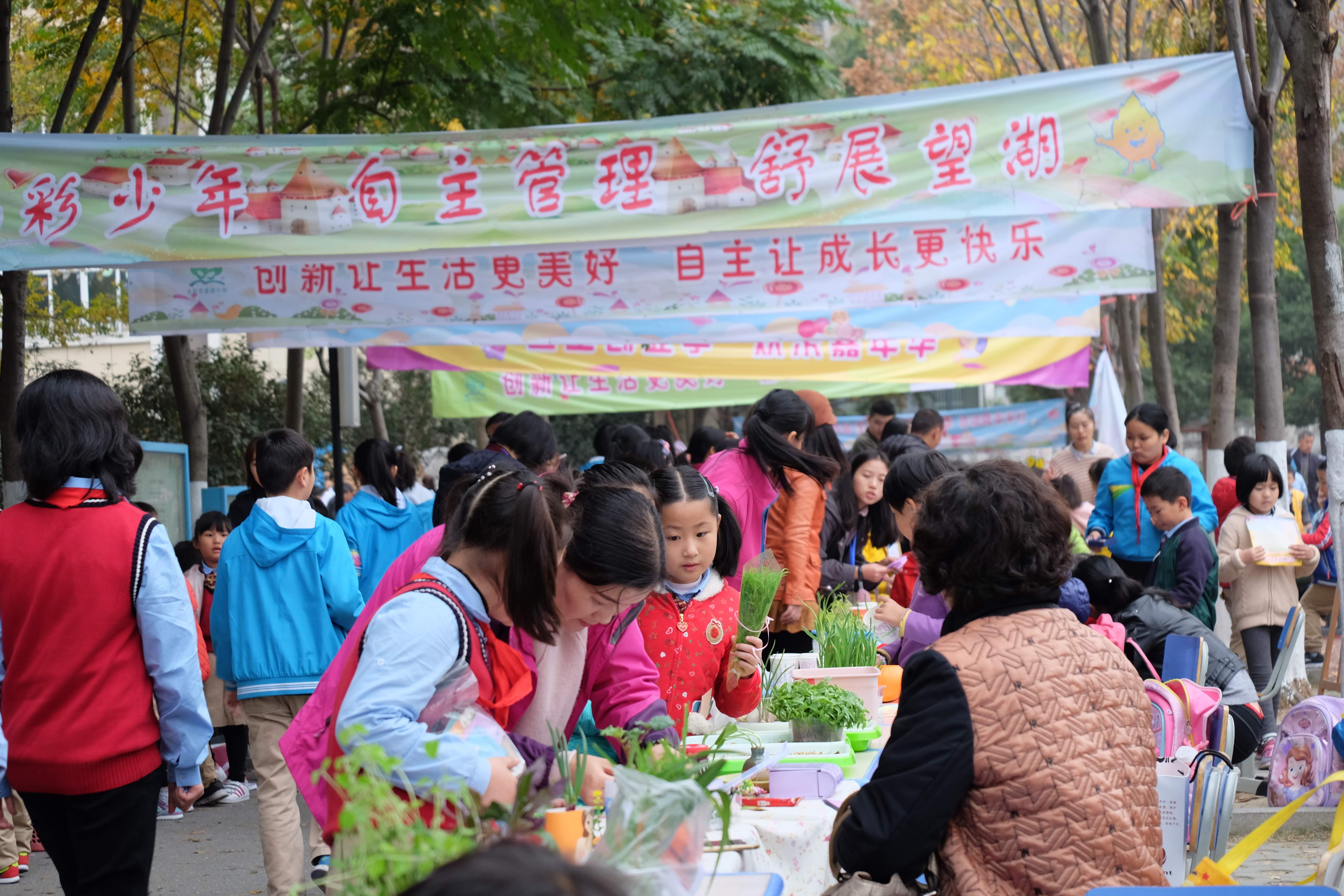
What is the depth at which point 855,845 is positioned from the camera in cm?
207

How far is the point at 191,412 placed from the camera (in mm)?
8523

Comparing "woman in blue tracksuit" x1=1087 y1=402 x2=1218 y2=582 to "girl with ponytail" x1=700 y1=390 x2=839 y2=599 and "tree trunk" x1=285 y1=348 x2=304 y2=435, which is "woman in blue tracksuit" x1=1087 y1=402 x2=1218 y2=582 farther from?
"tree trunk" x1=285 y1=348 x2=304 y2=435

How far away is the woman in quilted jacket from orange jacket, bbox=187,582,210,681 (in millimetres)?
1702

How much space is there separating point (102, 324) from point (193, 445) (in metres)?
5.38

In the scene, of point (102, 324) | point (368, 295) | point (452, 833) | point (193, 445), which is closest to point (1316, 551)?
point (368, 295)

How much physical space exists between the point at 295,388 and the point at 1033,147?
6978 millimetres

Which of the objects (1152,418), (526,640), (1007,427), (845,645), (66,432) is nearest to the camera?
(526,640)

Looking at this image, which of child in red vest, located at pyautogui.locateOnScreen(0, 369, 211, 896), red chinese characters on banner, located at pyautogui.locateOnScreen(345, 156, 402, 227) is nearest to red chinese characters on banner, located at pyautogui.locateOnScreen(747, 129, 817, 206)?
red chinese characters on banner, located at pyautogui.locateOnScreen(345, 156, 402, 227)

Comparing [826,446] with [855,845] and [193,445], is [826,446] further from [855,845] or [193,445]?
[193,445]

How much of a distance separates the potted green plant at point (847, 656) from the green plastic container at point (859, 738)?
194mm

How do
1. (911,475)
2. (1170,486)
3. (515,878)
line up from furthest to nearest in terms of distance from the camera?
(1170,486), (911,475), (515,878)

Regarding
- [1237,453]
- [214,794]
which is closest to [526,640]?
[214,794]

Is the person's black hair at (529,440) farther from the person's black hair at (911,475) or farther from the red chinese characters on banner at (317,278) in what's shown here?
the person's black hair at (911,475)

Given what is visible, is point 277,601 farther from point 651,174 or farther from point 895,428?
point 895,428
